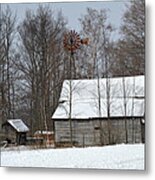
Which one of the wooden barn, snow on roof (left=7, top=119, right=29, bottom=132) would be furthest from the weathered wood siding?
snow on roof (left=7, top=119, right=29, bottom=132)

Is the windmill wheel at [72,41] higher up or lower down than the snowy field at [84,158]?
higher up

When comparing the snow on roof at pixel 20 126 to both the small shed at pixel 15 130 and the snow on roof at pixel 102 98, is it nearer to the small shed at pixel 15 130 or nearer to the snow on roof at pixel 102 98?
the small shed at pixel 15 130

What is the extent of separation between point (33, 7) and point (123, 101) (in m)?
0.57

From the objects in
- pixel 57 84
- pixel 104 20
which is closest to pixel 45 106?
pixel 57 84

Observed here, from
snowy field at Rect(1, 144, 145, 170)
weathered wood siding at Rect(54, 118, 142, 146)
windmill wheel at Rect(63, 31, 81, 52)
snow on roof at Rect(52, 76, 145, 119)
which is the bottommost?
snowy field at Rect(1, 144, 145, 170)

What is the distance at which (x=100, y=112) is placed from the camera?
2.22 metres

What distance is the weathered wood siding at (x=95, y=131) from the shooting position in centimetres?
219

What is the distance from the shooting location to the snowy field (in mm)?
2168

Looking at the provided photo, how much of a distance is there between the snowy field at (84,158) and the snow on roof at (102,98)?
145 millimetres

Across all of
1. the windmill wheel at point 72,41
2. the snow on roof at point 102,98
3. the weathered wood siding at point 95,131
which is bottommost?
the weathered wood siding at point 95,131

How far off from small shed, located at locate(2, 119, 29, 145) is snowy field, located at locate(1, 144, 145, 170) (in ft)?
0.17

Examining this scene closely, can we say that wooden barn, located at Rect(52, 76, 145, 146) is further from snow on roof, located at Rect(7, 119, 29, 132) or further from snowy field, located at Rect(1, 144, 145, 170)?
snow on roof, located at Rect(7, 119, 29, 132)

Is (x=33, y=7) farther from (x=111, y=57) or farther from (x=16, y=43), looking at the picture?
(x=111, y=57)

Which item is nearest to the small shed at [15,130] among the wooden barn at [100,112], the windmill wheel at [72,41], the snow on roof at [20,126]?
→ the snow on roof at [20,126]
